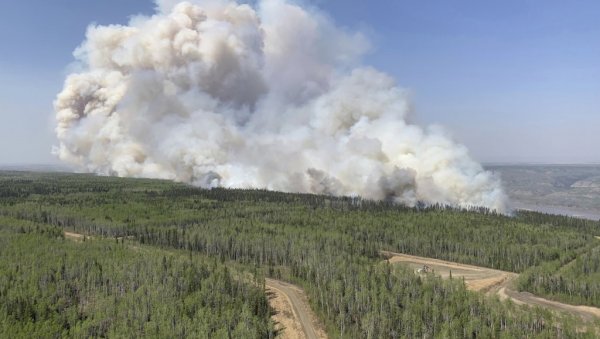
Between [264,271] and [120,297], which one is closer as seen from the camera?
[120,297]

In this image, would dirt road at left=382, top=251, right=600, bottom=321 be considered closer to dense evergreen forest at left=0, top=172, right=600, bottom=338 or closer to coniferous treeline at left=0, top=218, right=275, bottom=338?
dense evergreen forest at left=0, top=172, right=600, bottom=338

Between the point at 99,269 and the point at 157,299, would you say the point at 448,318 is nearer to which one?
the point at 157,299

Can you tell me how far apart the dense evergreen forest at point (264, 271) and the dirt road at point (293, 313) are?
7.02 ft

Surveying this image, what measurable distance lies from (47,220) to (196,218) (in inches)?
1912

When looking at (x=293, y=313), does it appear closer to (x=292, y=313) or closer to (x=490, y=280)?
(x=292, y=313)

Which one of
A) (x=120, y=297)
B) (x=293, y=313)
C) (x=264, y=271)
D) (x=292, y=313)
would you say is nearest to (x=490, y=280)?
(x=293, y=313)

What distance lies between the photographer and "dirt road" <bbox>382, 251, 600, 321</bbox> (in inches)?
3317

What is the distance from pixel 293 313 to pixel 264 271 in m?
24.6

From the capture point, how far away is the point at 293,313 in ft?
263

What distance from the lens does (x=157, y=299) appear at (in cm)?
7438

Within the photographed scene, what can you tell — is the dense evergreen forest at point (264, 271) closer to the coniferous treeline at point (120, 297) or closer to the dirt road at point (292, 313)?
the coniferous treeline at point (120, 297)

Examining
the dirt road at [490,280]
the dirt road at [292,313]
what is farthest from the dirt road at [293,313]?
the dirt road at [490,280]

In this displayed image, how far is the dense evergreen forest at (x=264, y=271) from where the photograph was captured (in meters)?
68.5

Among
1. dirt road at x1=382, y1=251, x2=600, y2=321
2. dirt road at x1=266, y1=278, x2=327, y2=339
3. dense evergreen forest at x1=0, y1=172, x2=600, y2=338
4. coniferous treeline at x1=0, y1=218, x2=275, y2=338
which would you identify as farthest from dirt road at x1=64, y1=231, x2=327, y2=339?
dirt road at x1=382, y1=251, x2=600, y2=321
